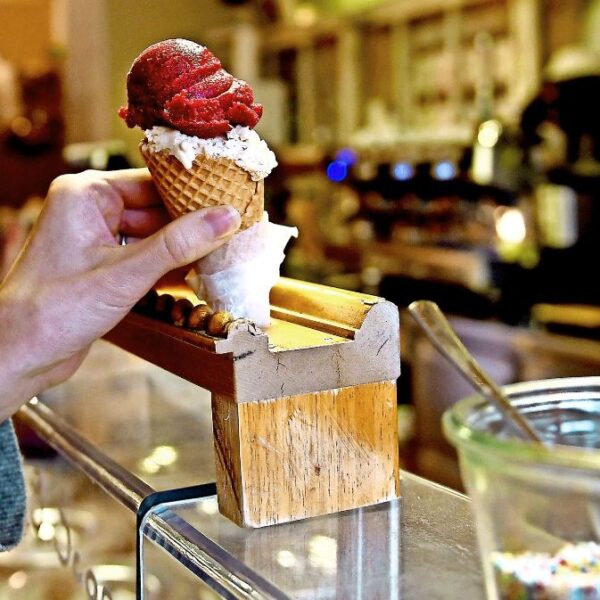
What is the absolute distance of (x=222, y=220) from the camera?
1017 mm

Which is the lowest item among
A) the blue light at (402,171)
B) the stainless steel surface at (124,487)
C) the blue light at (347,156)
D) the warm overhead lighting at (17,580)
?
the warm overhead lighting at (17,580)

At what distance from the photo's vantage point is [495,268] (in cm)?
392

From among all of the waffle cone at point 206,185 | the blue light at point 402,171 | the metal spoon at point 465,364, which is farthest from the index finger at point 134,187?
the blue light at point 402,171

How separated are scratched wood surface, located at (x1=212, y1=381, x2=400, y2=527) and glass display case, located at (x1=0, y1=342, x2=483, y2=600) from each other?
2 centimetres

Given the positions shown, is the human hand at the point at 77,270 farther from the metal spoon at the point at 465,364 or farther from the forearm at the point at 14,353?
the metal spoon at the point at 465,364

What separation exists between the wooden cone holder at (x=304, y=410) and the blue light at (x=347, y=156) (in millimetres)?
4226

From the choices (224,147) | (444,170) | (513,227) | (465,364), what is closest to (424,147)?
(444,170)

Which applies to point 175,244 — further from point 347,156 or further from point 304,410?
point 347,156

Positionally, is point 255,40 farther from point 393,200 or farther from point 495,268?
point 495,268

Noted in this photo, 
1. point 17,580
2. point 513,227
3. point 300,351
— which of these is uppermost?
point 300,351

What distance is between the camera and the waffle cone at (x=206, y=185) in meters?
1.05

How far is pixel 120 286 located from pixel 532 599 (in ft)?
1.76

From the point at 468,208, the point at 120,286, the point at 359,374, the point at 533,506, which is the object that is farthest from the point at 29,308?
the point at 468,208

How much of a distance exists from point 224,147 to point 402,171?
361 centimetres
